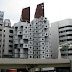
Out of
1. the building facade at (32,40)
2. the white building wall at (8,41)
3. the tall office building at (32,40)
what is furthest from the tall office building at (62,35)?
the white building wall at (8,41)

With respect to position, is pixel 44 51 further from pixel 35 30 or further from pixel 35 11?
pixel 35 11

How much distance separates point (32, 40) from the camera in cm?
6825

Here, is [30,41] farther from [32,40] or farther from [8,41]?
[8,41]

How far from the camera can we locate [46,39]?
6975cm

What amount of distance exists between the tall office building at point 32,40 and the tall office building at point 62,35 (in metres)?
9.55

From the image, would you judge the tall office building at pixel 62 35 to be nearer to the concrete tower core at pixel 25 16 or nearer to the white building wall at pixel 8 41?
the concrete tower core at pixel 25 16

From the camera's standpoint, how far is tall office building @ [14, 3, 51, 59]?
6700 centimetres

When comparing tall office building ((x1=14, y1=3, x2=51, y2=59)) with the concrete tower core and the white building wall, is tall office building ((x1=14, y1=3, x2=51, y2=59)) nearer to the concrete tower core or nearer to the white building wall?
the concrete tower core

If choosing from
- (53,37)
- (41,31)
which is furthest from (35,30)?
(53,37)

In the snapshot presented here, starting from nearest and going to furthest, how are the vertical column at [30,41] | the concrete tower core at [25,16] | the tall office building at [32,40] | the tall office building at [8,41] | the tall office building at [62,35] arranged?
1. the vertical column at [30,41]
2. the tall office building at [32,40]
3. the tall office building at [62,35]
4. the concrete tower core at [25,16]
5. the tall office building at [8,41]

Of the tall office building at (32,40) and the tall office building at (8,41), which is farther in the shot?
the tall office building at (8,41)

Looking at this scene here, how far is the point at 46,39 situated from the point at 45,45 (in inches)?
129

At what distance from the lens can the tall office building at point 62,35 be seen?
7106 cm

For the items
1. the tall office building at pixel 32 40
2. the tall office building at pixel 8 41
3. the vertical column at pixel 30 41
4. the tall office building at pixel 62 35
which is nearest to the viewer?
the vertical column at pixel 30 41
